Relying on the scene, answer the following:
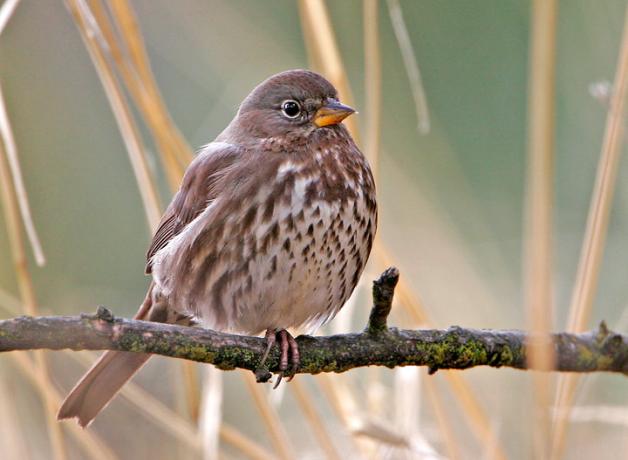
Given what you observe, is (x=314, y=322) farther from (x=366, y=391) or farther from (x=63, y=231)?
(x=63, y=231)

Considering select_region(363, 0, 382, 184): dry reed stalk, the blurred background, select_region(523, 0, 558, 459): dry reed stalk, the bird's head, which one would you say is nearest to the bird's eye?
the bird's head

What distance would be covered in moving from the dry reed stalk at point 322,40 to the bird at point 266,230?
0.77 ft

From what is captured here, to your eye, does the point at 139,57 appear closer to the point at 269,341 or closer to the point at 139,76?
the point at 139,76

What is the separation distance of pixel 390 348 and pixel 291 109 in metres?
1.17

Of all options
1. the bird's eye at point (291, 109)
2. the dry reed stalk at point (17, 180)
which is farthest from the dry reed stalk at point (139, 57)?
the bird's eye at point (291, 109)

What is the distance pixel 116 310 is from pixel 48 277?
1.81 feet

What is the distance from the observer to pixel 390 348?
2715mm

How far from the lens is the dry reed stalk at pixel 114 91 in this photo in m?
2.42

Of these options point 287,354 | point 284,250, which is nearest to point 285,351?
point 287,354

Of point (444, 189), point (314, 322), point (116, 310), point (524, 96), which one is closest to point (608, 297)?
point (444, 189)

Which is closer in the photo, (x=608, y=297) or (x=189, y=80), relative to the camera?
(x=608, y=297)

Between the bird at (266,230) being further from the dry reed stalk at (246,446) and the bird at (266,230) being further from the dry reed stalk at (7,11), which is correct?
the dry reed stalk at (7,11)

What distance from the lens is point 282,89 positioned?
3.61 meters

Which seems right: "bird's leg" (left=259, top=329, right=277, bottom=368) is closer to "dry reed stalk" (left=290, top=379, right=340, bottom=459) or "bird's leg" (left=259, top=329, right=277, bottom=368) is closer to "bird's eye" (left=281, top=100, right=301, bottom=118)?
"dry reed stalk" (left=290, top=379, right=340, bottom=459)
